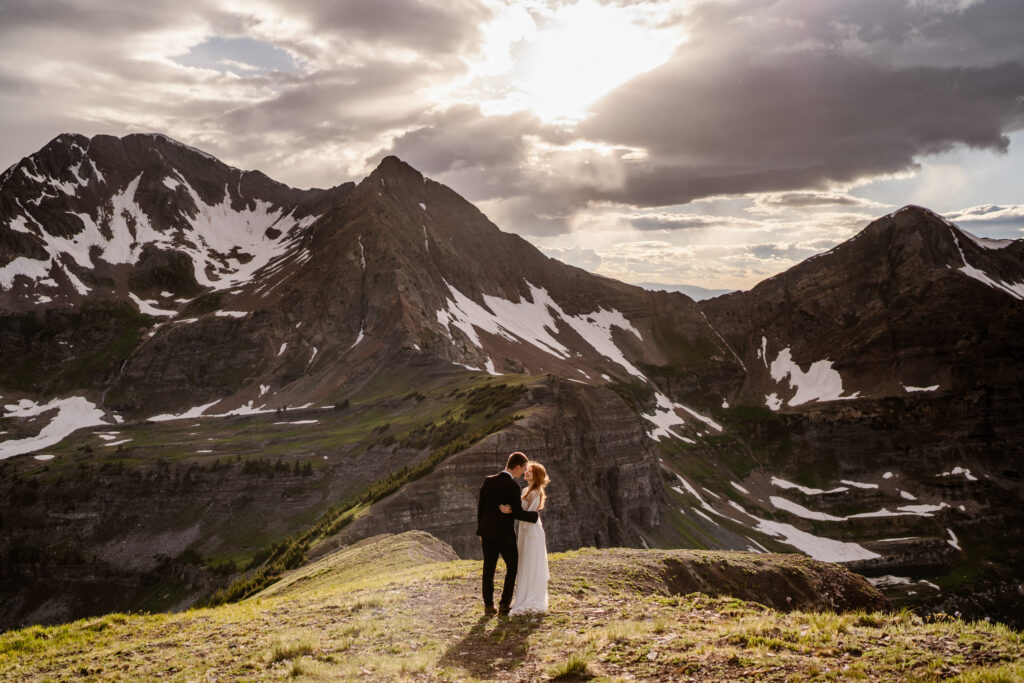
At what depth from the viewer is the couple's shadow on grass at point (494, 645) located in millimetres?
14023

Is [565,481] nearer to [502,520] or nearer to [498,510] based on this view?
[502,520]

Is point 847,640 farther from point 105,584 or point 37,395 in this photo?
point 37,395

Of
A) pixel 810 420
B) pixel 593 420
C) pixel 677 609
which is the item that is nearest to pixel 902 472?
pixel 810 420

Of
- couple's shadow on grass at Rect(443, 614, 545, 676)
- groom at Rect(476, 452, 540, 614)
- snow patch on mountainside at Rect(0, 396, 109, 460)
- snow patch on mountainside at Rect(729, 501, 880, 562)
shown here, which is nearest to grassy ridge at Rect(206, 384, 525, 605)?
groom at Rect(476, 452, 540, 614)

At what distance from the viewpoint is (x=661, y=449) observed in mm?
181125

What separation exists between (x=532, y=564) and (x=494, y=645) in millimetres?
3003

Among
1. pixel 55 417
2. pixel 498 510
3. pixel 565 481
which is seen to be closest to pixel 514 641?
pixel 498 510

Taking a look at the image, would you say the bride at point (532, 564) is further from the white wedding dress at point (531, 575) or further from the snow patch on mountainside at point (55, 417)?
the snow patch on mountainside at point (55, 417)

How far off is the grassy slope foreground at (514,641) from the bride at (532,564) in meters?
0.58

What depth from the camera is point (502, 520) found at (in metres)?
18.1

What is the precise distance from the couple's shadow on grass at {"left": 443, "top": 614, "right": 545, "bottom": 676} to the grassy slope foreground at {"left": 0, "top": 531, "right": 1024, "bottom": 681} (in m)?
0.05

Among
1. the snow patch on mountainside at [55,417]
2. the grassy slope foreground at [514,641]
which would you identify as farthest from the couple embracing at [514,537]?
the snow patch on mountainside at [55,417]

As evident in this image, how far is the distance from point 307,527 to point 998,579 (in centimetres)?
13404

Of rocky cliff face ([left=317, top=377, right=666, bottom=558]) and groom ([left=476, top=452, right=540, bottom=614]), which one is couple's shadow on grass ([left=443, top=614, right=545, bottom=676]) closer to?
groom ([left=476, top=452, right=540, bottom=614])
